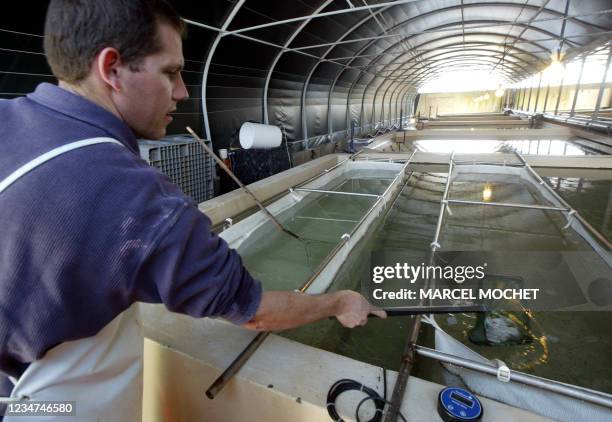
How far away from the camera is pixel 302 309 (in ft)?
2.85

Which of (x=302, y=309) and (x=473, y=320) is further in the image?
(x=473, y=320)

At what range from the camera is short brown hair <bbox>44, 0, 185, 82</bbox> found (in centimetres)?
64

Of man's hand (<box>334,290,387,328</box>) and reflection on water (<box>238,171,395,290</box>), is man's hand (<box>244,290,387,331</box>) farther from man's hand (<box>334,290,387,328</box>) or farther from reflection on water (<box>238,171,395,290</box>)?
reflection on water (<box>238,171,395,290</box>)

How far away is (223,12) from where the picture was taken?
442 cm

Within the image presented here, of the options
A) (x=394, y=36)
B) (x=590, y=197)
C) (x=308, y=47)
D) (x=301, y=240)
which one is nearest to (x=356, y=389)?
(x=301, y=240)

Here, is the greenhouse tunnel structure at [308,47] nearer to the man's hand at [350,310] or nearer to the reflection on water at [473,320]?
the reflection on water at [473,320]

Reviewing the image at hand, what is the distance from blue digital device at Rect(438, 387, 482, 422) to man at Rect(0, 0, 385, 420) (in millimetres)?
567

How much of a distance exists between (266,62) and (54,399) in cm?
651

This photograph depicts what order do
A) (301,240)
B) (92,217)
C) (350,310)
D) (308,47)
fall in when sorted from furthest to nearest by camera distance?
(308,47)
(301,240)
(350,310)
(92,217)

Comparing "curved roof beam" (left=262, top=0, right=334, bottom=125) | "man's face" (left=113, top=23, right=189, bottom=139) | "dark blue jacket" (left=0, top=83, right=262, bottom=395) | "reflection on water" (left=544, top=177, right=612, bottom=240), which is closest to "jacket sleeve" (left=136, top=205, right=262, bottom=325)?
"dark blue jacket" (left=0, top=83, right=262, bottom=395)

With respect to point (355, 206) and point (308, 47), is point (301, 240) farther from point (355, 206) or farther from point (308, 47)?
point (308, 47)

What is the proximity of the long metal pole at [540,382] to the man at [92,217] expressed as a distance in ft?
2.23

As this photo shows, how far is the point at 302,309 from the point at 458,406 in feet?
1.66

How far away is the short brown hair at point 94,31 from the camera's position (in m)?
0.64
